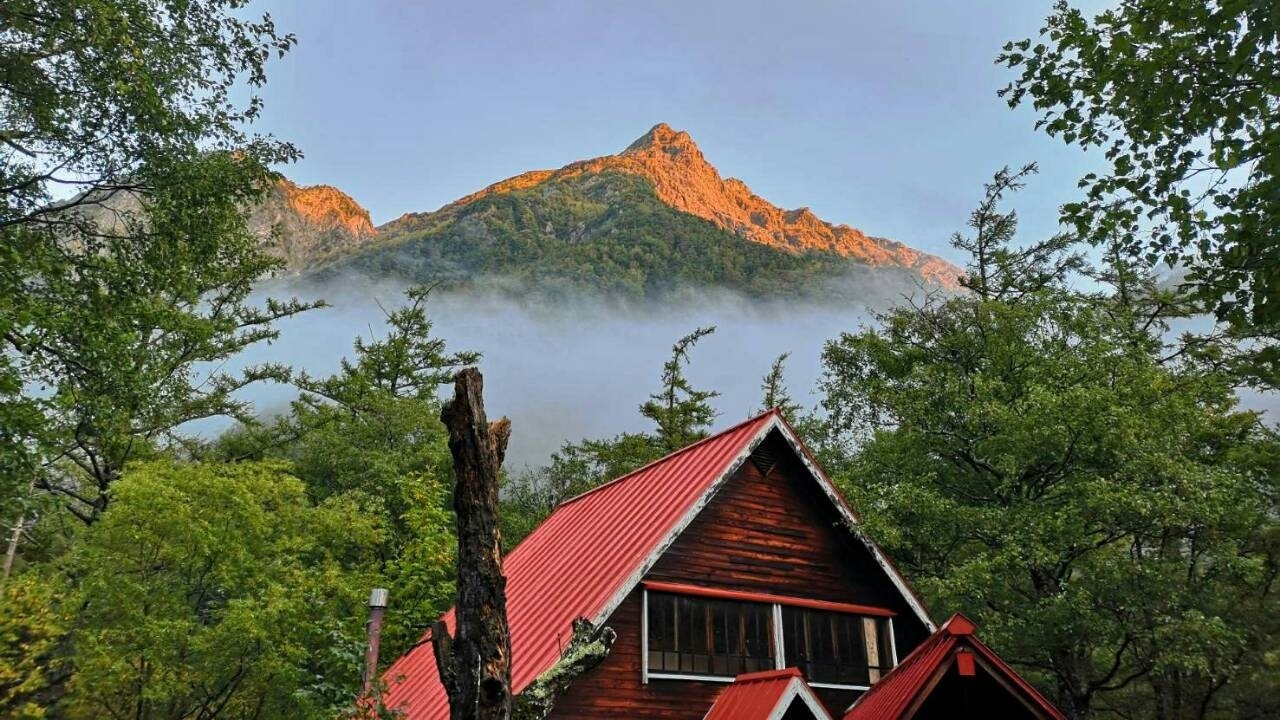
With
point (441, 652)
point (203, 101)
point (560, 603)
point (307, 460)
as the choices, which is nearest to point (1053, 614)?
point (560, 603)

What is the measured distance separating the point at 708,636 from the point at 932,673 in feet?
12.4

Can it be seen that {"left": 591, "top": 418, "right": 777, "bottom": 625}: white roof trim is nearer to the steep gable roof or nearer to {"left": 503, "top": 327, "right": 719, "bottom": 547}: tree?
the steep gable roof

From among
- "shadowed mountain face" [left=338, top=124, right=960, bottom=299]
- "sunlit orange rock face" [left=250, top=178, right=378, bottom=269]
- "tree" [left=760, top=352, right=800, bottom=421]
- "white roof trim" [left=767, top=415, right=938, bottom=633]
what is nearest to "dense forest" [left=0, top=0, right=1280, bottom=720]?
"white roof trim" [left=767, top=415, right=938, bottom=633]

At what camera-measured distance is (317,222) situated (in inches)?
6983

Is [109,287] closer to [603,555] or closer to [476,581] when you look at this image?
[476,581]

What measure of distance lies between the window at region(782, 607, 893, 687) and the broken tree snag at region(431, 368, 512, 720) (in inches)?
320

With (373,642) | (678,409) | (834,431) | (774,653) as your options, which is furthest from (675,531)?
(678,409)

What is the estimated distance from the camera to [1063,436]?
63.5 ft

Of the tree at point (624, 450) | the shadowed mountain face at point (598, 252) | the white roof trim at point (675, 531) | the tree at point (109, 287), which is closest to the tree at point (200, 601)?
the tree at point (109, 287)

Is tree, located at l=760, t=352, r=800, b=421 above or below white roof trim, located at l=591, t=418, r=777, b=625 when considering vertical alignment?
above

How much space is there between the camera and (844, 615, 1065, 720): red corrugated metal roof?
11.8 metres

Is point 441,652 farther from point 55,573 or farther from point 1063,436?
point 1063,436

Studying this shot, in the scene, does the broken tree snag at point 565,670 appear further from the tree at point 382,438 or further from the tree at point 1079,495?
the tree at point 382,438

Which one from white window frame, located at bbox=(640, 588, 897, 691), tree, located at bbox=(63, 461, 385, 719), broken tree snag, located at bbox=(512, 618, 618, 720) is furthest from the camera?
tree, located at bbox=(63, 461, 385, 719)
